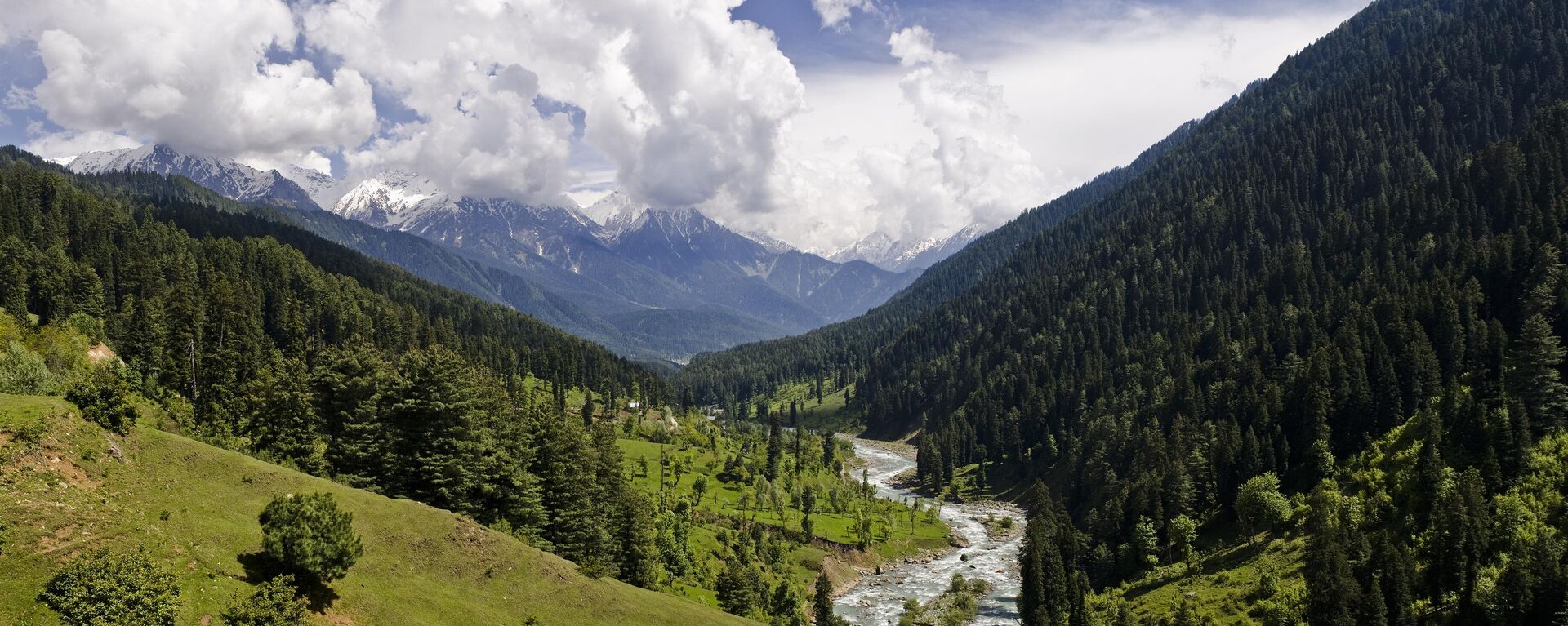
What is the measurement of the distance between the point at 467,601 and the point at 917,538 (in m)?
128

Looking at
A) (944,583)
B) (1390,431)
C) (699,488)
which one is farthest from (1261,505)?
(699,488)

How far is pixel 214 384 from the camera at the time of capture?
98.0m

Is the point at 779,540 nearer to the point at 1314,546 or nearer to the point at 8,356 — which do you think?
the point at 1314,546

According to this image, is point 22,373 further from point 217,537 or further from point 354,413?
point 217,537

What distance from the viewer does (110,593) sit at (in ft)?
115

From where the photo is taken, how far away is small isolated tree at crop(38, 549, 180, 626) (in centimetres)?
3416

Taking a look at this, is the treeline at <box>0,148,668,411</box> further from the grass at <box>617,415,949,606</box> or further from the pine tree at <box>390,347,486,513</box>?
the grass at <box>617,415,949,606</box>

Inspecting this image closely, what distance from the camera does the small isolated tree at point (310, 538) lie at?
43344mm

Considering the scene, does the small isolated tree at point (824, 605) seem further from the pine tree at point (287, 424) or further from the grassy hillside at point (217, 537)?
the pine tree at point (287, 424)

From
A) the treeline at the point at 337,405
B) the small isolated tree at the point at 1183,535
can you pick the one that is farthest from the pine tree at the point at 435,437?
the small isolated tree at the point at 1183,535

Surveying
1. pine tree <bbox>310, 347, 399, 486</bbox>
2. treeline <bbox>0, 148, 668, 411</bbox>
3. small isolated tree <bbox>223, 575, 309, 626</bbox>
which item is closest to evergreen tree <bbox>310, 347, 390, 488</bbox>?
pine tree <bbox>310, 347, 399, 486</bbox>

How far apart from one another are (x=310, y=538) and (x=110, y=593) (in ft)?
30.8

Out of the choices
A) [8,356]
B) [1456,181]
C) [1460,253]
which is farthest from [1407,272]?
[8,356]

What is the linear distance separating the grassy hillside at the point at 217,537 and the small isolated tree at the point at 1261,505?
84711 millimetres
